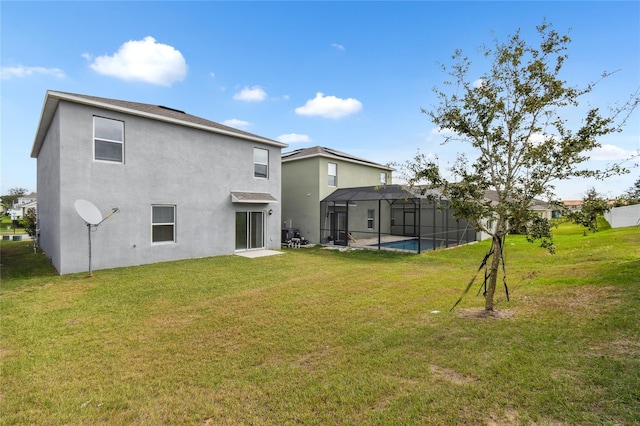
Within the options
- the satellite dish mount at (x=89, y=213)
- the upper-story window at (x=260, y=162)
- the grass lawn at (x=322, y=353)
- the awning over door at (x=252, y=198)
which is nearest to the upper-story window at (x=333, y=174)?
the upper-story window at (x=260, y=162)

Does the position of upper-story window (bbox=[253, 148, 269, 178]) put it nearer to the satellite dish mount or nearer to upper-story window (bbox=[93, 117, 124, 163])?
upper-story window (bbox=[93, 117, 124, 163])

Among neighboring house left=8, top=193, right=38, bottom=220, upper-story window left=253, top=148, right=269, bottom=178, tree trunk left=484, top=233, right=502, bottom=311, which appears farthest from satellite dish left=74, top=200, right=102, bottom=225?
neighboring house left=8, top=193, right=38, bottom=220

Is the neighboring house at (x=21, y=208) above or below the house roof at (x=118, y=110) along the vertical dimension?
below

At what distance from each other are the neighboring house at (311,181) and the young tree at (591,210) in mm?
14145

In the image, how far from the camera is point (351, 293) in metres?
7.32

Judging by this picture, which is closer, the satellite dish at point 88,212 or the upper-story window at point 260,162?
the satellite dish at point 88,212

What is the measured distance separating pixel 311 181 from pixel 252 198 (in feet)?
18.0

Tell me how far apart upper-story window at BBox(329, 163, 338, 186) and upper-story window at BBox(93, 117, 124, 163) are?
37.7 ft

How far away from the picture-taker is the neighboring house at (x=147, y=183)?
31.8 feet

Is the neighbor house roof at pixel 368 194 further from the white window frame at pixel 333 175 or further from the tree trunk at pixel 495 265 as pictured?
the tree trunk at pixel 495 265

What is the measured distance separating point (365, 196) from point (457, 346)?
1286cm

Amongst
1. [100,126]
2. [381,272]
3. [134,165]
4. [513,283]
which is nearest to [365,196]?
[381,272]

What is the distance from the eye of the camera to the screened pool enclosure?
1670cm

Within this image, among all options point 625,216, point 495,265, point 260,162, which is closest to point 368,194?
point 260,162
